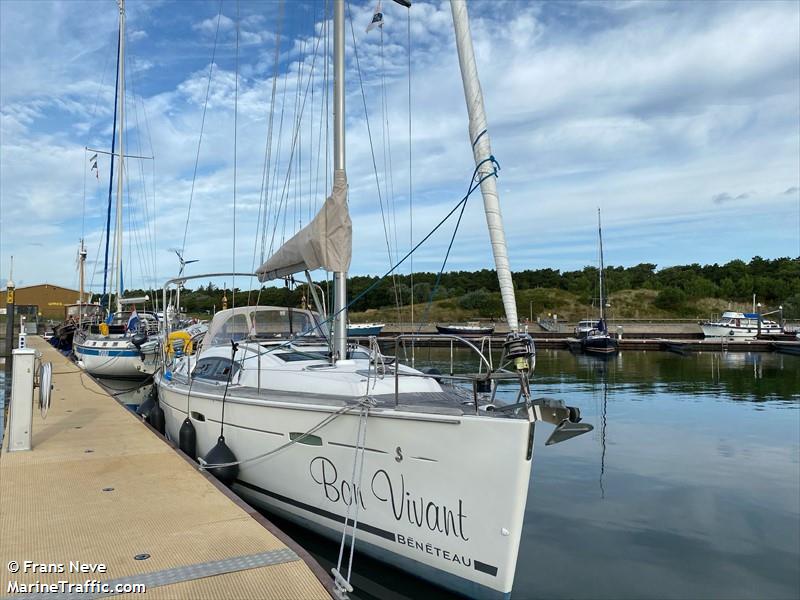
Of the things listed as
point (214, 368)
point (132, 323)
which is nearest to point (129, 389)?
point (132, 323)

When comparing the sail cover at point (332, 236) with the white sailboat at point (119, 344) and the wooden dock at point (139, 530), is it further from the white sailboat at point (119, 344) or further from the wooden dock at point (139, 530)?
the white sailboat at point (119, 344)

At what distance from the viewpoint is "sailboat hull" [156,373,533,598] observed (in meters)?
4.63

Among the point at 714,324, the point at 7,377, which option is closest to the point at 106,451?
the point at 7,377

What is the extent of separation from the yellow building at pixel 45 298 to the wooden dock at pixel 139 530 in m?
54.5

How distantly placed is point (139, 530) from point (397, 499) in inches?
85.9

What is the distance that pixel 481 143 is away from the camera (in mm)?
5227

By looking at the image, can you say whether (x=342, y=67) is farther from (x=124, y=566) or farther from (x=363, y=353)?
(x=124, y=566)

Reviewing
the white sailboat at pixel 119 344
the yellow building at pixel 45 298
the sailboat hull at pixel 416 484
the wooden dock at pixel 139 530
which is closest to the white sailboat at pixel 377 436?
the sailboat hull at pixel 416 484

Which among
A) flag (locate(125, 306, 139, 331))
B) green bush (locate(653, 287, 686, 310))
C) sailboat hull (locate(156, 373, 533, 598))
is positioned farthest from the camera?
green bush (locate(653, 287, 686, 310))

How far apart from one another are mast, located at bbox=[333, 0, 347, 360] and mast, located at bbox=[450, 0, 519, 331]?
2.38 meters

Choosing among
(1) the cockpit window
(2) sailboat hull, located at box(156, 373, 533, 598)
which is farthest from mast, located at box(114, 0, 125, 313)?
(2) sailboat hull, located at box(156, 373, 533, 598)

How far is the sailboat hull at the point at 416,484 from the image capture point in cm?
463

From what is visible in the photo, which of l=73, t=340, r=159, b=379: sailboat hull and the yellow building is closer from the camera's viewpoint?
l=73, t=340, r=159, b=379: sailboat hull

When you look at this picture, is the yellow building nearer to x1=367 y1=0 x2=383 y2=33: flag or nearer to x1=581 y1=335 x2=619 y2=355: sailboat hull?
x1=581 y1=335 x2=619 y2=355: sailboat hull
